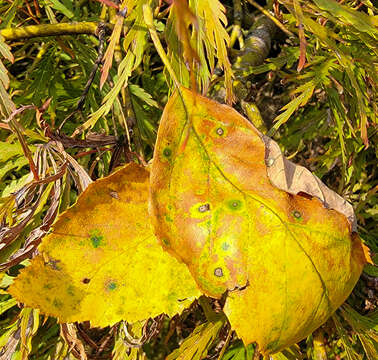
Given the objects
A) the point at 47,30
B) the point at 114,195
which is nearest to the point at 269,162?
the point at 114,195

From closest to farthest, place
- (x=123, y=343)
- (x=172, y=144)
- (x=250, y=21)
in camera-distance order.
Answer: (x=172, y=144) < (x=123, y=343) < (x=250, y=21)

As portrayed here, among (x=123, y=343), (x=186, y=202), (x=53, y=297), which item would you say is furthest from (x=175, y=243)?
(x=123, y=343)

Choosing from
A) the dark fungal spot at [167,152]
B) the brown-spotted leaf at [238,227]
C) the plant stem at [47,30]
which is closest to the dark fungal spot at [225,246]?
the brown-spotted leaf at [238,227]

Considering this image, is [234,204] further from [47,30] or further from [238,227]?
[47,30]

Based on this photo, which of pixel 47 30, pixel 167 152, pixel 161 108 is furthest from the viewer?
pixel 161 108

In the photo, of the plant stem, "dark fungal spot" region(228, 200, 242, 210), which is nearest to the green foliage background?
the plant stem

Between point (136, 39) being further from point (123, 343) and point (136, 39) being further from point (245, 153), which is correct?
point (123, 343)

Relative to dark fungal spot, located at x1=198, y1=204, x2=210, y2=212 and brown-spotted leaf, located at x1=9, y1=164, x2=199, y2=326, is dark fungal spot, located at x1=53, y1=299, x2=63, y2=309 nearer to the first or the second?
brown-spotted leaf, located at x1=9, y1=164, x2=199, y2=326
